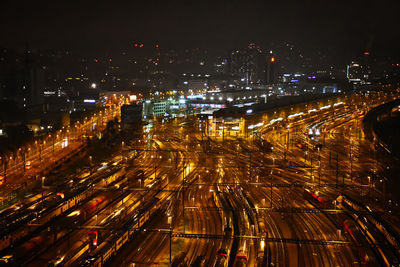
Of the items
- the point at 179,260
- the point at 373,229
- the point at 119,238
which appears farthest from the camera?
the point at 373,229

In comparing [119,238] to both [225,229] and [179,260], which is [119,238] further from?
[225,229]

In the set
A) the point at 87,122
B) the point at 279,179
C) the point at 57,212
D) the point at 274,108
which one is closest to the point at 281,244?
the point at 279,179

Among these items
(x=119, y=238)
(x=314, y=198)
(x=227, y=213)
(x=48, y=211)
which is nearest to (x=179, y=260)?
(x=119, y=238)

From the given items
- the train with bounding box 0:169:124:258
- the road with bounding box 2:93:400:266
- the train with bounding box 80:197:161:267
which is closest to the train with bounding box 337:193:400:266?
the road with bounding box 2:93:400:266

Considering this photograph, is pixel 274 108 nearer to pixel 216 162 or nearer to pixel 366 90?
pixel 216 162

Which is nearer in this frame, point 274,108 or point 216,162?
point 216,162

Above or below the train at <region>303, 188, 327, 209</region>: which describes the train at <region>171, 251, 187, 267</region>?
below

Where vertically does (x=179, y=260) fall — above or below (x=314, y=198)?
below

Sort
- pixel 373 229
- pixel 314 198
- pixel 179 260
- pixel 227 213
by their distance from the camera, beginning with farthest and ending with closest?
pixel 314 198, pixel 227 213, pixel 373 229, pixel 179 260

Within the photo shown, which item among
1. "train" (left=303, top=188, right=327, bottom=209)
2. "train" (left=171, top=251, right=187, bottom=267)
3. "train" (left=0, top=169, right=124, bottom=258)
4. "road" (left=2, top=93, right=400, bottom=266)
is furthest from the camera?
"train" (left=303, top=188, right=327, bottom=209)

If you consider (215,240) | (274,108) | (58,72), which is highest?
(58,72)

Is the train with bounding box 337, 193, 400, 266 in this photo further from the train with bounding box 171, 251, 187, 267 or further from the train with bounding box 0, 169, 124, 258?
the train with bounding box 0, 169, 124, 258
